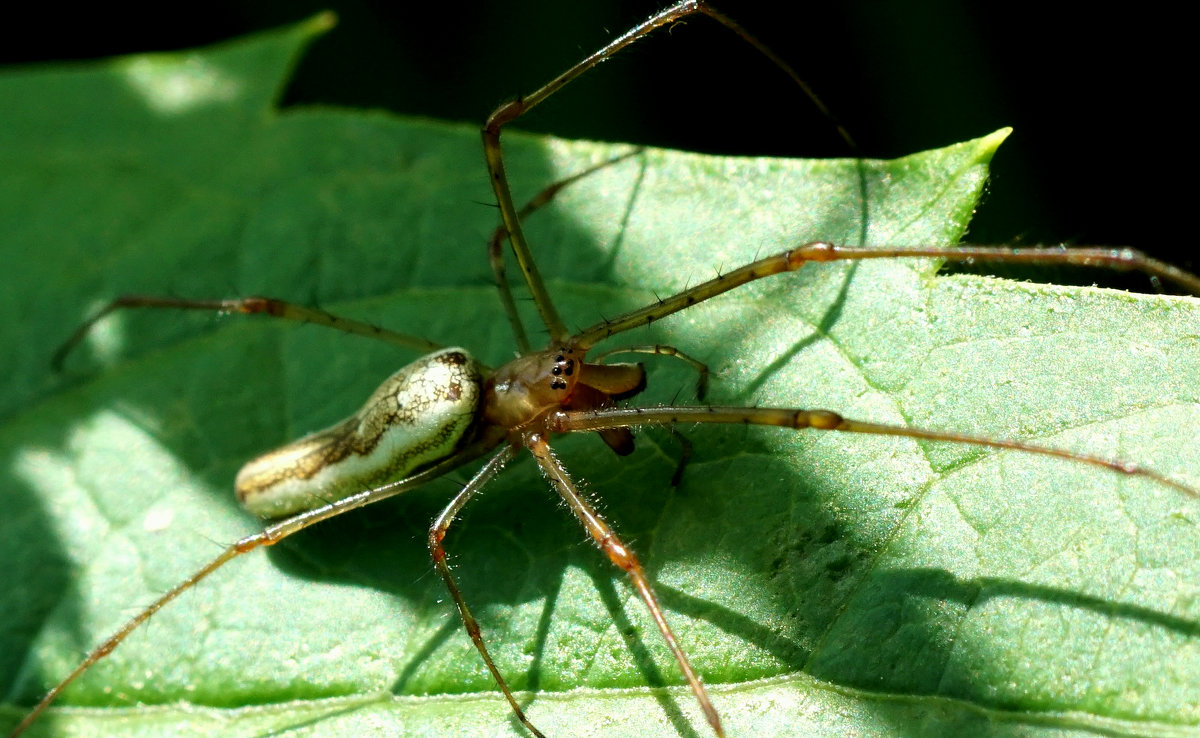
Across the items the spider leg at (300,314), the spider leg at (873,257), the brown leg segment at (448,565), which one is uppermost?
the spider leg at (873,257)

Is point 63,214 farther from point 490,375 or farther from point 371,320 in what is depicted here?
point 490,375

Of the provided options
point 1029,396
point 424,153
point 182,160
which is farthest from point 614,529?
point 182,160

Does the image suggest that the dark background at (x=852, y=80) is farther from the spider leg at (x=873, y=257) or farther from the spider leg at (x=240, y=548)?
the spider leg at (x=240, y=548)

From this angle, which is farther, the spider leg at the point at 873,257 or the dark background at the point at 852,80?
the dark background at the point at 852,80

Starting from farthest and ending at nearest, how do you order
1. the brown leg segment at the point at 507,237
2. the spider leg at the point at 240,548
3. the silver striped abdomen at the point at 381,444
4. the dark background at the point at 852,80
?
the dark background at the point at 852,80 < the brown leg segment at the point at 507,237 < the silver striped abdomen at the point at 381,444 < the spider leg at the point at 240,548

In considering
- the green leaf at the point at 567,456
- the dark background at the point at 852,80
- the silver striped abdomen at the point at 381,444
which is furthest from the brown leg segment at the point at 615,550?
the dark background at the point at 852,80

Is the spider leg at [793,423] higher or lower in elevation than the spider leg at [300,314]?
lower

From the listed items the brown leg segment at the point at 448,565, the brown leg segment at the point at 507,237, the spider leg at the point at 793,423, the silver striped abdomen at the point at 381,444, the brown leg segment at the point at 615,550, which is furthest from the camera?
the brown leg segment at the point at 507,237

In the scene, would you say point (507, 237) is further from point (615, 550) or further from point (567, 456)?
point (615, 550)
